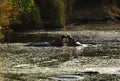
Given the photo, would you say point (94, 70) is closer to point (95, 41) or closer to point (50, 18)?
point (95, 41)

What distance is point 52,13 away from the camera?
85312 millimetres

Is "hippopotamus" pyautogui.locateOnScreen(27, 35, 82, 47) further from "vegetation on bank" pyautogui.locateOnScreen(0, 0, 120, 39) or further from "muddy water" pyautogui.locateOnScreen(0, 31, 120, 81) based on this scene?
"vegetation on bank" pyautogui.locateOnScreen(0, 0, 120, 39)

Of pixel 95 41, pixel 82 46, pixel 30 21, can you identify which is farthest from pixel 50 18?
pixel 82 46

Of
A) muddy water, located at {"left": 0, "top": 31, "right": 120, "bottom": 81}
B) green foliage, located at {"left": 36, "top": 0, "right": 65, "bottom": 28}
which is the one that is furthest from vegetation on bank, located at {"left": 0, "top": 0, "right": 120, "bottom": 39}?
muddy water, located at {"left": 0, "top": 31, "right": 120, "bottom": 81}

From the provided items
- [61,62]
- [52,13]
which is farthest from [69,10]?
[61,62]

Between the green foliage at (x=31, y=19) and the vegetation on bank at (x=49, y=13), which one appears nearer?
the vegetation on bank at (x=49, y=13)

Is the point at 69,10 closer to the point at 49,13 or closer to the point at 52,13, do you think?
the point at 49,13

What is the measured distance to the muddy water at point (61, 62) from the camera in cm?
3156

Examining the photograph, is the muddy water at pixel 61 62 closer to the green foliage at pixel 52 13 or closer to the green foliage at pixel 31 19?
the green foliage at pixel 31 19

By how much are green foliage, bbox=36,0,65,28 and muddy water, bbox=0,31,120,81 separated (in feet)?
98.6

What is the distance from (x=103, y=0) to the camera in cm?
11538

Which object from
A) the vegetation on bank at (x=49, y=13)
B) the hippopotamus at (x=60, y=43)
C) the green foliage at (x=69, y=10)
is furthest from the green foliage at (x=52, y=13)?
the hippopotamus at (x=60, y=43)

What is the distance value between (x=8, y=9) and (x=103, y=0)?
69.0m

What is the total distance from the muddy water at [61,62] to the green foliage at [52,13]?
30.0 m
